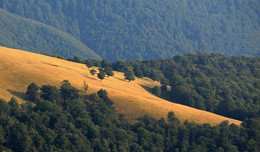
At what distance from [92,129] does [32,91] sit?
73.1ft

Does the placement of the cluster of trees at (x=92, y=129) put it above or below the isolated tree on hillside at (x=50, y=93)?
below

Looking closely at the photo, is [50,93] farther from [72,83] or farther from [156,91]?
[156,91]

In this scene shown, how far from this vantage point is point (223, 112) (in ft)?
485

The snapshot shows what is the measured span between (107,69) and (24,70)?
1622 inches

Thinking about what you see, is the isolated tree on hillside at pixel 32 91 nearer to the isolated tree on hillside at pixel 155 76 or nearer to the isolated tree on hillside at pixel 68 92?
the isolated tree on hillside at pixel 68 92

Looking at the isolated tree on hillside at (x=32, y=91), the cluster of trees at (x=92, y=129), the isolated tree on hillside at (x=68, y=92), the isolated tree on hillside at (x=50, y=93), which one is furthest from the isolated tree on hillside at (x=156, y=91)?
the isolated tree on hillside at (x=32, y=91)

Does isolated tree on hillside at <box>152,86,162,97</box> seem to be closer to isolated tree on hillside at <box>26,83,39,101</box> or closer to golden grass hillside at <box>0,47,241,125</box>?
golden grass hillside at <box>0,47,241,125</box>

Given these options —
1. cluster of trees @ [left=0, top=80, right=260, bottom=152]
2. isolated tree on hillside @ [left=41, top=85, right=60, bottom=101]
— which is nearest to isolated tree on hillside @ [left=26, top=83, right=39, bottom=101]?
cluster of trees @ [left=0, top=80, right=260, bottom=152]

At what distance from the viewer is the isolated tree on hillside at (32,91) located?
356 feet

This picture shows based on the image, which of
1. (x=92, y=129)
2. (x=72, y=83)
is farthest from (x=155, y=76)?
(x=92, y=129)

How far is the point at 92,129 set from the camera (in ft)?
325

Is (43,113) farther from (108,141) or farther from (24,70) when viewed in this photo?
(24,70)

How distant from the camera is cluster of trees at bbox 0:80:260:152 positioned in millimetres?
88375

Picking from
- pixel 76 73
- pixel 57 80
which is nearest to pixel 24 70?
pixel 57 80
